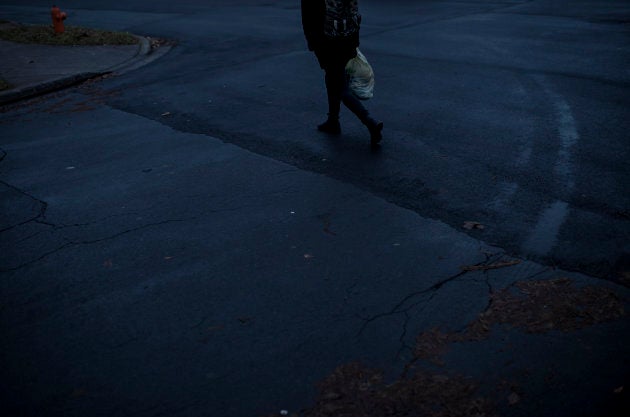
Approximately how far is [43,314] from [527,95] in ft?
22.0

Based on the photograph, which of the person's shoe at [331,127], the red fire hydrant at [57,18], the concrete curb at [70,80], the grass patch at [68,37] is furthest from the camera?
the red fire hydrant at [57,18]

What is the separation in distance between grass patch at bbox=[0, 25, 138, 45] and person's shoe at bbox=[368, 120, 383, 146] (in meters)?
9.75

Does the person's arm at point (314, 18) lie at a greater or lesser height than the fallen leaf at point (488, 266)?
greater

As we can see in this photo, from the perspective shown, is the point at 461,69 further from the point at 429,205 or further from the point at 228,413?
the point at 228,413

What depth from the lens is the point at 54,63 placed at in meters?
12.6

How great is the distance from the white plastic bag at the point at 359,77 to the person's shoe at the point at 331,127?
0.47 metres

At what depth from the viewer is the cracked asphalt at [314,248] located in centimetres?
337

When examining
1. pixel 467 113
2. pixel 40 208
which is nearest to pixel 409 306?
pixel 40 208

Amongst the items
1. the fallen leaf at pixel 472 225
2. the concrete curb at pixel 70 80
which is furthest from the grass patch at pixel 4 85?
the fallen leaf at pixel 472 225

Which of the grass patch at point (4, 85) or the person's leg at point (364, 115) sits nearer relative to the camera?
the person's leg at point (364, 115)

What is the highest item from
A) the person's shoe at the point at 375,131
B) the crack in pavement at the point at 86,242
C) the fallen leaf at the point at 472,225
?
the person's shoe at the point at 375,131

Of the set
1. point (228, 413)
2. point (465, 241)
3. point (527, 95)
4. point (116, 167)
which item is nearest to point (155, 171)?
point (116, 167)

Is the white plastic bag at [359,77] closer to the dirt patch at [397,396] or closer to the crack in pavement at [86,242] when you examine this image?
the crack in pavement at [86,242]

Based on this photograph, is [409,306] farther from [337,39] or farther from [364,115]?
[337,39]
